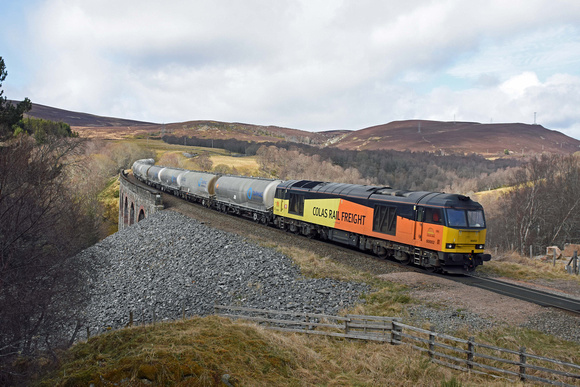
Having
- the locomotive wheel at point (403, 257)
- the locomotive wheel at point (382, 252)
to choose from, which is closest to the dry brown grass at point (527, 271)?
the locomotive wheel at point (403, 257)

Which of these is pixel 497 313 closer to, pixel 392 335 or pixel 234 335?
pixel 392 335

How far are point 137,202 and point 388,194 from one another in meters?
37.2

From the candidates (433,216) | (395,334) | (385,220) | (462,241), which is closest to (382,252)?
(385,220)

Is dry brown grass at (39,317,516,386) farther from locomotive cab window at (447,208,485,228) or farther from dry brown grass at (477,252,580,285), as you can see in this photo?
dry brown grass at (477,252,580,285)

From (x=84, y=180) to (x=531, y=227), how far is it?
69551mm

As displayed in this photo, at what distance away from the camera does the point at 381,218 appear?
2228cm

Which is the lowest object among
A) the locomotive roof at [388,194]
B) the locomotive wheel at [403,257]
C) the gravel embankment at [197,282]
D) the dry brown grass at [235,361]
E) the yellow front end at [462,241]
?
the gravel embankment at [197,282]

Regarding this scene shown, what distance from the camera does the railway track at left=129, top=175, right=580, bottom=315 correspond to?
1594 centimetres

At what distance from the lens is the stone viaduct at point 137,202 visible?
44.3 metres

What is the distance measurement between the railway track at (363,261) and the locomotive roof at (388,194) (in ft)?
10.5

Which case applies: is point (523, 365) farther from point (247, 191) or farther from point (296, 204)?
point (247, 191)

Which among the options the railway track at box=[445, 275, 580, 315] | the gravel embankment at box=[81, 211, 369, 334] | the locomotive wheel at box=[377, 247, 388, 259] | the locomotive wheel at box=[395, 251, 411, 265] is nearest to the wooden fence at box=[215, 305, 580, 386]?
the gravel embankment at box=[81, 211, 369, 334]

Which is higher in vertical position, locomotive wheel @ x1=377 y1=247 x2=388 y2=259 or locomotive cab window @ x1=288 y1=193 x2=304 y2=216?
locomotive cab window @ x1=288 y1=193 x2=304 y2=216

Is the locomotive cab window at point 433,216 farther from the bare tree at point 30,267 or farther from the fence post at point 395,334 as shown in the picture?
the bare tree at point 30,267
